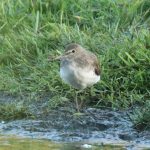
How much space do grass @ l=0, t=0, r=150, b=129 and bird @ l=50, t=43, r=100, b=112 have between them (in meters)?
0.35

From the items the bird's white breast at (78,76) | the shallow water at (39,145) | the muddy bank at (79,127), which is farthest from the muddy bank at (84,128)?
the bird's white breast at (78,76)

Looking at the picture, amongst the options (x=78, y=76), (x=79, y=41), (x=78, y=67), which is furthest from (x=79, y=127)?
(x=79, y=41)

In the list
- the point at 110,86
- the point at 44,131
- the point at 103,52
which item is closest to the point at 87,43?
the point at 103,52

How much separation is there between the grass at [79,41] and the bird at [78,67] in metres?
0.35

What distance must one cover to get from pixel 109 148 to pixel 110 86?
→ 1454 mm

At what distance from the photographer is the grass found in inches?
369

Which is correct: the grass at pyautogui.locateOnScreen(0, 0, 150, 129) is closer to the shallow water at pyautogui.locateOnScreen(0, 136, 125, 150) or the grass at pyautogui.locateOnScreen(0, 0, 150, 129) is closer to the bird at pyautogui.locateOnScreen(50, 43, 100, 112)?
the bird at pyautogui.locateOnScreen(50, 43, 100, 112)

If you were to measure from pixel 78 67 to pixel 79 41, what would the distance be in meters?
1.18

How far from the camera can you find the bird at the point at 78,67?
350 inches

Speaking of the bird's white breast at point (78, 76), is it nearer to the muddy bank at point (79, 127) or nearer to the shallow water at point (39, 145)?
the muddy bank at point (79, 127)

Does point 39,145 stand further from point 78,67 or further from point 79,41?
point 79,41

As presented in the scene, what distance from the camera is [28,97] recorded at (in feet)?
31.3

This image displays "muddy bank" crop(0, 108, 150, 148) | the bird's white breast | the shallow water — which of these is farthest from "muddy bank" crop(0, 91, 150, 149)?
the bird's white breast

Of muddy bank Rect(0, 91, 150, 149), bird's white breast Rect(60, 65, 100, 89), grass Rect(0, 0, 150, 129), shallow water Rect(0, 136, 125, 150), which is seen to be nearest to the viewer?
shallow water Rect(0, 136, 125, 150)
